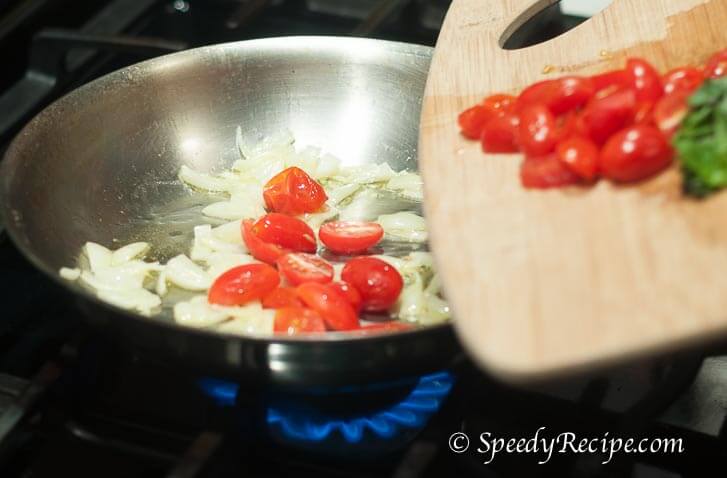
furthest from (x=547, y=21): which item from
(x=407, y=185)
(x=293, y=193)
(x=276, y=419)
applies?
(x=276, y=419)

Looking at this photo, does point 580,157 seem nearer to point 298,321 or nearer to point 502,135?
point 502,135

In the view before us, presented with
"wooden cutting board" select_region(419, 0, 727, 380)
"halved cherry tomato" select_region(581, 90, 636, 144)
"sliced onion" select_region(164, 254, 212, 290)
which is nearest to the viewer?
"wooden cutting board" select_region(419, 0, 727, 380)

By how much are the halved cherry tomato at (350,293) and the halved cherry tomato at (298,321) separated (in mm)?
45

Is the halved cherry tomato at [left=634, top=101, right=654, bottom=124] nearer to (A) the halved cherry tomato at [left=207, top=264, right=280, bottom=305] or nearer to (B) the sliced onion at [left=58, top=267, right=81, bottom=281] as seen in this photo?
(A) the halved cherry tomato at [left=207, top=264, right=280, bottom=305]

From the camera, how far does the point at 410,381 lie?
3.56ft

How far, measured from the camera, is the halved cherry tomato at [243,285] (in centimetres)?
110

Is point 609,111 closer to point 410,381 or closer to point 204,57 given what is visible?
point 410,381

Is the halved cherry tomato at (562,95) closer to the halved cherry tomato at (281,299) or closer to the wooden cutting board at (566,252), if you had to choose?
the wooden cutting board at (566,252)

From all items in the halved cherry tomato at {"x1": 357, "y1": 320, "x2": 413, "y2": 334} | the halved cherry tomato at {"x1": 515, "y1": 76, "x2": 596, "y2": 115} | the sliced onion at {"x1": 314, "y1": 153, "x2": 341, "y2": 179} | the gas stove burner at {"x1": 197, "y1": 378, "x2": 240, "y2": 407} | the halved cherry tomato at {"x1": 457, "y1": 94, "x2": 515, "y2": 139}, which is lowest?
the gas stove burner at {"x1": 197, "y1": 378, "x2": 240, "y2": 407}

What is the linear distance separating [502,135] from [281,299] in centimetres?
32

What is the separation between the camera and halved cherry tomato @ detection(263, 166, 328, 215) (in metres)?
1.30

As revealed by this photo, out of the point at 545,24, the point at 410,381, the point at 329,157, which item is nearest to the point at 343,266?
the point at 410,381

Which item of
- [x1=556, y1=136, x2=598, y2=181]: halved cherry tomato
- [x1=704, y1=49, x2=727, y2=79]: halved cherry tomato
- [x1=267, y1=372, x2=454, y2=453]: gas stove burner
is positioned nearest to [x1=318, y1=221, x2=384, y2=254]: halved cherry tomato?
[x1=267, y1=372, x2=454, y2=453]: gas stove burner

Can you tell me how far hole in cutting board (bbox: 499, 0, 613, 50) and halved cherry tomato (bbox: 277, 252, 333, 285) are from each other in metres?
0.41
